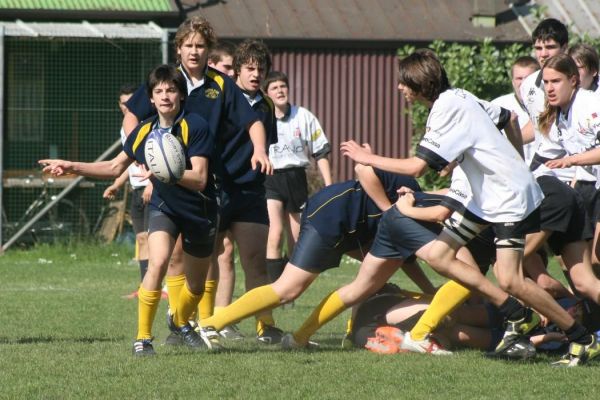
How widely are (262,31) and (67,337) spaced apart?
11.5 metres

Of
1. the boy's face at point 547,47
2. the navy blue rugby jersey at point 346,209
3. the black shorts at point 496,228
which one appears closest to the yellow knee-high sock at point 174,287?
the navy blue rugby jersey at point 346,209

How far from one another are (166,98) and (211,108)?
0.63m

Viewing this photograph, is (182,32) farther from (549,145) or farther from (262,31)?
(262,31)

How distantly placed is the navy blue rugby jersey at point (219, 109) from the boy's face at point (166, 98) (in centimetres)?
48

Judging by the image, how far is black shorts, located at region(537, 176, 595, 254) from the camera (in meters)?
7.82

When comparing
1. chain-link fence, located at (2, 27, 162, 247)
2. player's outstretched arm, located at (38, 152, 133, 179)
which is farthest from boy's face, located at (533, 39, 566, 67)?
chain-link fence, located at (2, 27, 162, 247)

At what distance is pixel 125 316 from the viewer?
10055 mm

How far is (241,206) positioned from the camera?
27.3 ft

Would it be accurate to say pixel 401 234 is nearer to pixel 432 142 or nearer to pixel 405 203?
pixel 405 203

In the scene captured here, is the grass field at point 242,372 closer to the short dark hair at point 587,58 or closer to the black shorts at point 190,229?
the black shorts at point 190,229

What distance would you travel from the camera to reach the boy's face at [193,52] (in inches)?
315

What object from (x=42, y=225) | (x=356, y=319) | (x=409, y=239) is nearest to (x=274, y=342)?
(x=356, y=319)

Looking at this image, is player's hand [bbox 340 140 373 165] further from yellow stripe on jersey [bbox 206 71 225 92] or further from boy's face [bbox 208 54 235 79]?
boy's face [bbox 208 54 235 79]

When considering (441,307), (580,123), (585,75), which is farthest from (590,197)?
(441,307)
